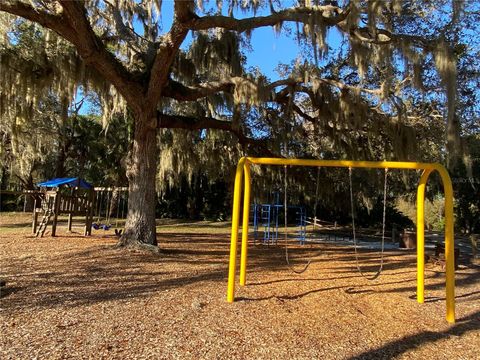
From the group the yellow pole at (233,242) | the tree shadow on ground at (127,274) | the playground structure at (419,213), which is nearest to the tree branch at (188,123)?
the tree shadow on ground at (127,274)

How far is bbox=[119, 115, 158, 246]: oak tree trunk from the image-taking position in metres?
8.70

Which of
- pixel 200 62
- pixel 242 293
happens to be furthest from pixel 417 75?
pixel 242 293

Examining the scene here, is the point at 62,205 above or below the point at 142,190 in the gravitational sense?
below

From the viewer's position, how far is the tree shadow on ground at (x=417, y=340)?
12.2 feet

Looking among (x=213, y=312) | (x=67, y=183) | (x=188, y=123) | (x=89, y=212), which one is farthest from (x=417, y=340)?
(x=67, y=183)

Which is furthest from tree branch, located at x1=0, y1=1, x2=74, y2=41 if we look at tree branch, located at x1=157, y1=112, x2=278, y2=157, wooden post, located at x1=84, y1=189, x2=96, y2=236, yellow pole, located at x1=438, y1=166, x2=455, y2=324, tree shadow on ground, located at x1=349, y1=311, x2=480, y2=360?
tree shadow on ground, located at x1=349, y1=311, x2=480, y2=360

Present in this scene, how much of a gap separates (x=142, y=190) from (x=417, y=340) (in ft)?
19.4

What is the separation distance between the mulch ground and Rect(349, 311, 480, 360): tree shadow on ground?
11 mm

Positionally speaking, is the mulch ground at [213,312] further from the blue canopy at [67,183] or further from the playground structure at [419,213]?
the blue canopy at [67,183]

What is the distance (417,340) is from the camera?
4.18 metres

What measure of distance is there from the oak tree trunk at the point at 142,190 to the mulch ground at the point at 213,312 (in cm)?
73

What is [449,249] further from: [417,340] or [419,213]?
[417,340]

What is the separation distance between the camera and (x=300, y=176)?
43.8ft

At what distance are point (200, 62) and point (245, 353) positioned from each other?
7949 mm
